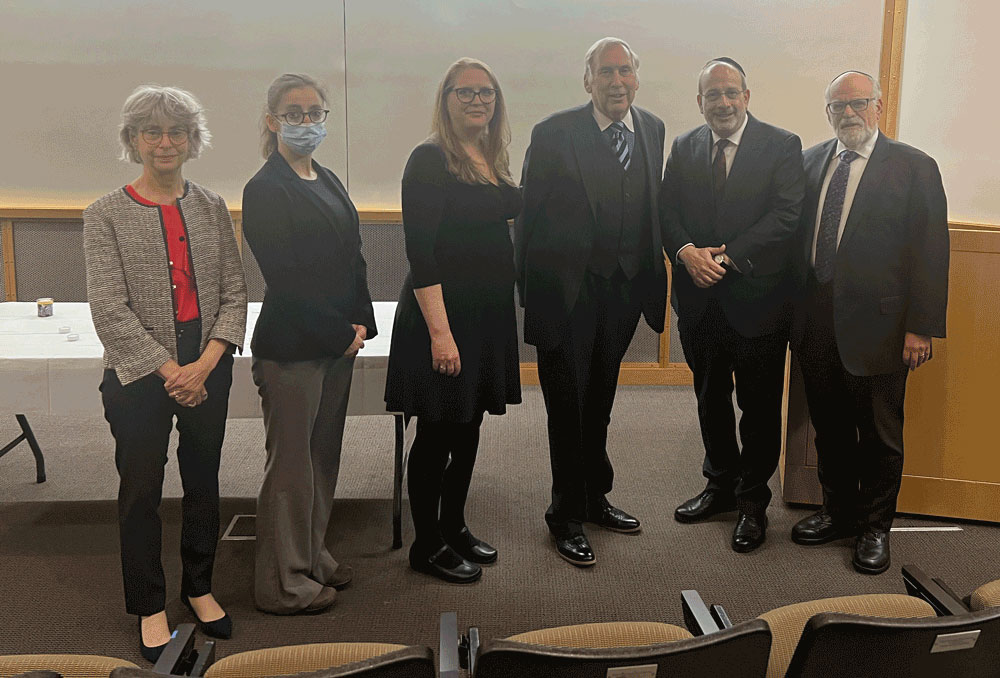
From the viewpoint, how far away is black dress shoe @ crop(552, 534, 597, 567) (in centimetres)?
325

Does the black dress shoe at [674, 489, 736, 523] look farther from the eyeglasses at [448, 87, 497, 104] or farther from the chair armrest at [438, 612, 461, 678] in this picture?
the chair armrest at [438, 612, 461, 678]

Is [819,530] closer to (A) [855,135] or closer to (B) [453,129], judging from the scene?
(A) [855,135]

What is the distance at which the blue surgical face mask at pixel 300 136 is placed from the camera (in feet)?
8.33

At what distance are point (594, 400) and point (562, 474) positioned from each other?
291 mm

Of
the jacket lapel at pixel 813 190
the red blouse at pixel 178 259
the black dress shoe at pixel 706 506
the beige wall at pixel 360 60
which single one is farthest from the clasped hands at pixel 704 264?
the beige wall at pixel 360 60

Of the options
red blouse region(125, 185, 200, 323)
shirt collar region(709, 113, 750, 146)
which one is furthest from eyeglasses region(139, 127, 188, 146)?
shirt collar region(709, 113, 750, 146)

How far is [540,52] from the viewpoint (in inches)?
219

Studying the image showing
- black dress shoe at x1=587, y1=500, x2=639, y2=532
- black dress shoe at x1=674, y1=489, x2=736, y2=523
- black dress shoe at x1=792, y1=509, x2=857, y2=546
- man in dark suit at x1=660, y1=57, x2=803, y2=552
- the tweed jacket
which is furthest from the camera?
black dress shoe at x1=674, y1=489, x2=736, y2=523

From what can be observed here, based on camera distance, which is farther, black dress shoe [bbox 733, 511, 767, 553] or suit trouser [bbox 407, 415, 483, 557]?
black dress shoe [bbox 733, 511, 767, 553]

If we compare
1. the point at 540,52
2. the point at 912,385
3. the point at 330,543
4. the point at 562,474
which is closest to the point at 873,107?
the point at 912,385

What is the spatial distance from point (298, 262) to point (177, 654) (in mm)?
1155

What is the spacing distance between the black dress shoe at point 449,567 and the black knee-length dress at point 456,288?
545 millimetres

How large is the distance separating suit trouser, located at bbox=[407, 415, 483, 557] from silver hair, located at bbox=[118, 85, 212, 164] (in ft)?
3.65

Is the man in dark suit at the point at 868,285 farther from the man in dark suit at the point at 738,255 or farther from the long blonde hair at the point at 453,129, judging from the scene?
the long blonde hair at the point at 453,129
